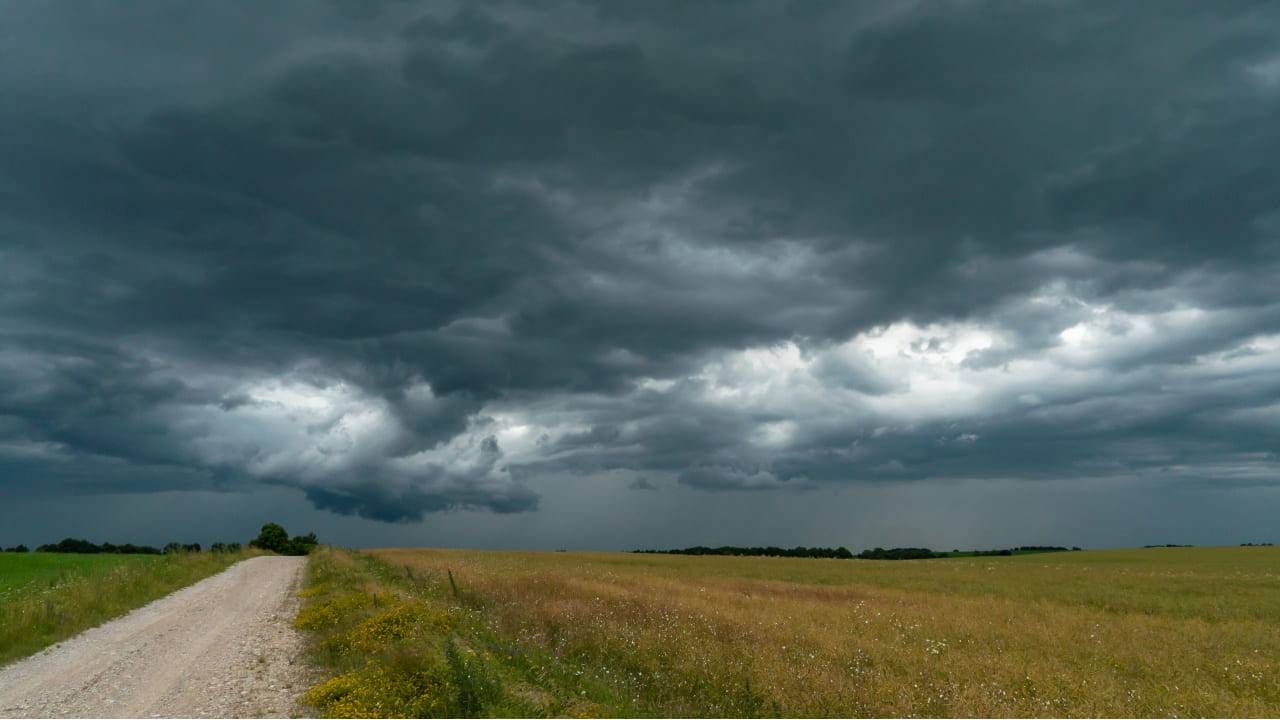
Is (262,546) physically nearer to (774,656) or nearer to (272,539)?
(272,539)

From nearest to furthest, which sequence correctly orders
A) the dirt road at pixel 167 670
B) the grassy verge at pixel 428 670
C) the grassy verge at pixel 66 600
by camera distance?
1. the grassy verge at pixel 428 670
2. the dirt road at pixel 167 670
3. the grassy verge at pixel 66 600

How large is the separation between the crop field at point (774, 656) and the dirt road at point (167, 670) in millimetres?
1173

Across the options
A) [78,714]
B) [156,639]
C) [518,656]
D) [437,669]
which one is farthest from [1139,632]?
[156,639]

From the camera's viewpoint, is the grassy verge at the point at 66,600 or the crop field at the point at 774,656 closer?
the crop field at the point at 774,656

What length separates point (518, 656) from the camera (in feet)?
53.9

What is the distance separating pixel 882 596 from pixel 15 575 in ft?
163

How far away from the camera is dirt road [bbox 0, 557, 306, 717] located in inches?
489

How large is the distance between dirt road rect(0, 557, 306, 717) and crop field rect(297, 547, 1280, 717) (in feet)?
3.85

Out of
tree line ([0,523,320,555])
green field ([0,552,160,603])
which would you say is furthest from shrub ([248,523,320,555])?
green field ([0,552,160,603])

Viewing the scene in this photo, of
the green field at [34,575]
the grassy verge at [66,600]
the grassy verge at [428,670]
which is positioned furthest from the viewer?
the green field at [34,575]

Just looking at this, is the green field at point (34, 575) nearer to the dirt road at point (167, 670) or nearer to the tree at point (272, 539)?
the dirt road at point (167, 670)

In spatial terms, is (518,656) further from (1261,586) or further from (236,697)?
(1261,586)

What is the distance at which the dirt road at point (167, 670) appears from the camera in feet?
40.8

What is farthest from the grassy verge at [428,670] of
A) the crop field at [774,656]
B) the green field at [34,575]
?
the green field at [34,575]
